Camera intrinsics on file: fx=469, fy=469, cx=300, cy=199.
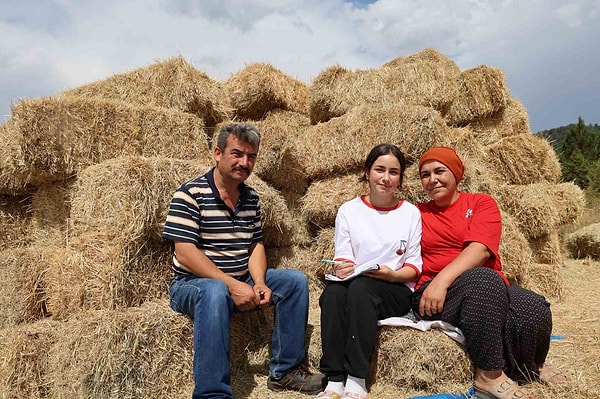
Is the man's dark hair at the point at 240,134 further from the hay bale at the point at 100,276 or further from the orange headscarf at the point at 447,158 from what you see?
the orange headscarf at the point at 447,158

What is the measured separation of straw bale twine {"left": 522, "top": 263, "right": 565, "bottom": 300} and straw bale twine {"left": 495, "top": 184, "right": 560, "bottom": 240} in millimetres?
391

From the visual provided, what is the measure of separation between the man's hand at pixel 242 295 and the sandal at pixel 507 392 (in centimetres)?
137

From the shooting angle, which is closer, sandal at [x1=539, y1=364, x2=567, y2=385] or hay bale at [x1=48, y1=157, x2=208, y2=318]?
sandal at [x1=539, y1=364, x2=567, y2=385]

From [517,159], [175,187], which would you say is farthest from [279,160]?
[517,159]

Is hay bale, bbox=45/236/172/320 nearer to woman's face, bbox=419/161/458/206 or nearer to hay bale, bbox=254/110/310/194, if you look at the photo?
hay bale, bbox=254/110/310/194

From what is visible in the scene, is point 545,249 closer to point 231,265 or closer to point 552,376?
point 552,376

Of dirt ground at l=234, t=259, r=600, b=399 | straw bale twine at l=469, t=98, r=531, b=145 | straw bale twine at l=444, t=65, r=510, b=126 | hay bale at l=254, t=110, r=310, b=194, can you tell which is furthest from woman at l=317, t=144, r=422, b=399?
straw bale twine at l=469, t=98, r=531, b=145

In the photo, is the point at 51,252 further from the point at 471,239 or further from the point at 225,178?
the point at 471,239

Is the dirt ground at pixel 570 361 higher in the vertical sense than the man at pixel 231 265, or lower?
lower

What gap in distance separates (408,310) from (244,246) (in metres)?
1.11

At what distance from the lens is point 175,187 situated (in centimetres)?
319

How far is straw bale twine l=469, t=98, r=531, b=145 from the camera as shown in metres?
6.42

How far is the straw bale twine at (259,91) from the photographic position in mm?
5621

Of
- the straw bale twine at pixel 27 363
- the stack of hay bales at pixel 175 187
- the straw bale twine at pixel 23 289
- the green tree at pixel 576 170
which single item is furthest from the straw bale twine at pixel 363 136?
the green tree at pixel 576 170
